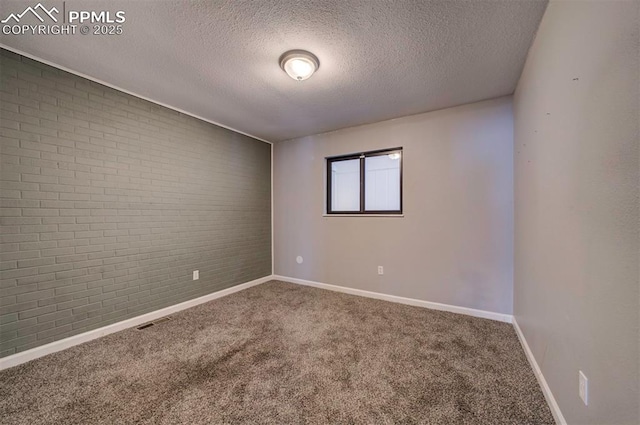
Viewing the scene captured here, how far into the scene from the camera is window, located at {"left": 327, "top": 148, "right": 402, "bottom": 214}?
3311 mm

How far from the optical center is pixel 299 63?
1.95 m

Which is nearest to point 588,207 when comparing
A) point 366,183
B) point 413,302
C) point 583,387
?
point 583,387

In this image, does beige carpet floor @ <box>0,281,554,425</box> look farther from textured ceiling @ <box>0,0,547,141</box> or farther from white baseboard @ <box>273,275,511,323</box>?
textured ceiling @ <box>0,0,547,141</box>

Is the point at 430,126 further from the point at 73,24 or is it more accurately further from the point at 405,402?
the point at 73,24

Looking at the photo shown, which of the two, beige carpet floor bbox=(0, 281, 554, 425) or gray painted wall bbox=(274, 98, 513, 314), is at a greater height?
gray painted wall bbox=(274, 98, 513, 314)

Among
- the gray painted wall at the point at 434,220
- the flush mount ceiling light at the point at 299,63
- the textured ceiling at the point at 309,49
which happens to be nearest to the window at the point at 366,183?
the gray painted wall at the point at 434,220

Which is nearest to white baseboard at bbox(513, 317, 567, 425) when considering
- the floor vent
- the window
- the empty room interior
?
the empty room interior

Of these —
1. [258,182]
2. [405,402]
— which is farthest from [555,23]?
[258,182]

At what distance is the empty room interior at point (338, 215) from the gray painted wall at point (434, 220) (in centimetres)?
3

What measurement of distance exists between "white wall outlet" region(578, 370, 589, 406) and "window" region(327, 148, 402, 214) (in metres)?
2.27

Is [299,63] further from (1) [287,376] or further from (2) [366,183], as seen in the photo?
(1) [287,376]

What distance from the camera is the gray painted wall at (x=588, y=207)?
2.61ft

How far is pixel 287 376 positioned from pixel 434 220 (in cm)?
233

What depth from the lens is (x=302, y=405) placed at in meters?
1.46
